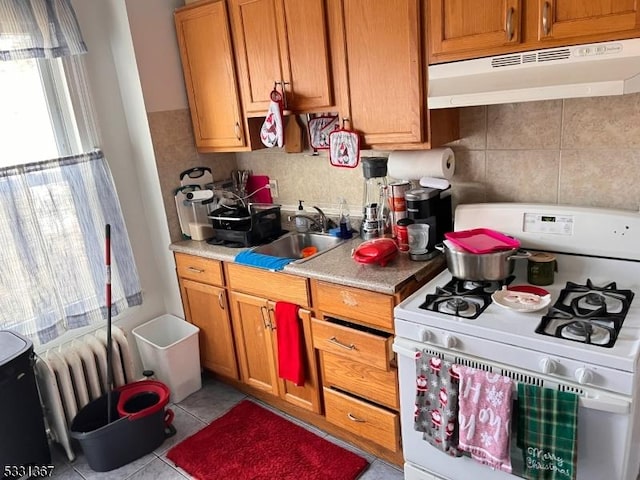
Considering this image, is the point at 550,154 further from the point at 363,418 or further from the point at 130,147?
the point at 130,147

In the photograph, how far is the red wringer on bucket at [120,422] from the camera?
7.49ft

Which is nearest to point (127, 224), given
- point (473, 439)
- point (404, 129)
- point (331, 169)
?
point (331, 169)

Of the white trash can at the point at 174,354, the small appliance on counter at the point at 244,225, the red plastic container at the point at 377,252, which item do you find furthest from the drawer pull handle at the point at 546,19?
the white trash can at the point at 174,354

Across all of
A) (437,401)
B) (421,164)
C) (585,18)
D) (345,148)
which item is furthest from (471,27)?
(437,401)

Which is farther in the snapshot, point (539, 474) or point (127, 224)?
point (127, 224)

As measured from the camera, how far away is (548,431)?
4.71ft

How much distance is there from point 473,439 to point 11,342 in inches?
77.4

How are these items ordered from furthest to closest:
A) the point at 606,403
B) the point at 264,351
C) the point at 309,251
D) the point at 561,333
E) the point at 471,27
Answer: the point at 309,251, the point at 264,351, the point at 471,27, the point at 561,333, the point at 606,403

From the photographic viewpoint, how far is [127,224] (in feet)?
9.29

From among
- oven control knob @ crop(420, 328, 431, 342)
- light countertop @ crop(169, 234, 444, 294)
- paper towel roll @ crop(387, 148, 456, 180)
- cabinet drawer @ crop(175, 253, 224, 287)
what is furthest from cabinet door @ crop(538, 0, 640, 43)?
cabinet drawer @ crop(175, 253, 224, 287)

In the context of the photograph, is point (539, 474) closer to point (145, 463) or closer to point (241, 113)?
point (145, 463)

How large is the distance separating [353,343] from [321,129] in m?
1.12

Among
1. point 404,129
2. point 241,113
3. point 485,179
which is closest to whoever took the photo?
point 404,129

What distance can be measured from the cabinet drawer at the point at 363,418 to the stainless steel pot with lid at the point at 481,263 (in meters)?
0.66
